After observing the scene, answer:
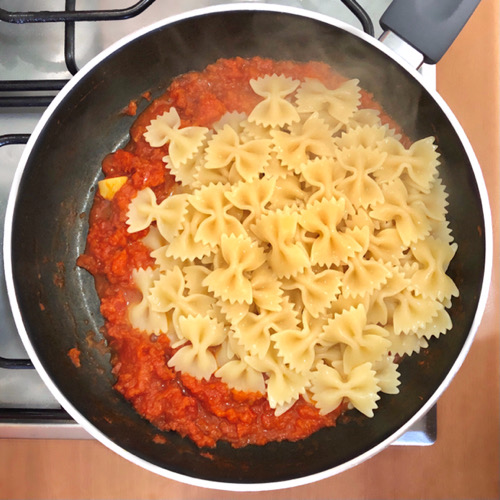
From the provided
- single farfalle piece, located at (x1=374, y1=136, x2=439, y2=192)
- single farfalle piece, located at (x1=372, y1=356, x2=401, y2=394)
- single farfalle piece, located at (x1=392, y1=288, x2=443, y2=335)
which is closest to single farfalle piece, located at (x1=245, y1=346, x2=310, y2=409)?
single farfalle piece, located at (x1=372, y1=356, x2=401, y2=394)

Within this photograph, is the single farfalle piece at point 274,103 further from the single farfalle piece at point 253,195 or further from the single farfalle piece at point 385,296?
the single farfalle piece at point 385,296

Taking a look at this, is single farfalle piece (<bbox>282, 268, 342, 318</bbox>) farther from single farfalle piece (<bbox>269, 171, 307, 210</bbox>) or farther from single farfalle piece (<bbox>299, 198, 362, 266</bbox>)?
single farfalle piece (<bbox>269, 171, 307, 210</bbox>)

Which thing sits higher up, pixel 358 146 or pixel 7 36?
pixel 358 146

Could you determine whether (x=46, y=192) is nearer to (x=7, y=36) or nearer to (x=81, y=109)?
(x=81, y=109)

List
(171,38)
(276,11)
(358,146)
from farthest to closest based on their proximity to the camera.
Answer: (358,146) → (171,38) → (276,11)

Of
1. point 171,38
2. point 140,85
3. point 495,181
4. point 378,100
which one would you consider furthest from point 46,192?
point 495,181

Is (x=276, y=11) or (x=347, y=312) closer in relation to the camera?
(x=276, y=11)

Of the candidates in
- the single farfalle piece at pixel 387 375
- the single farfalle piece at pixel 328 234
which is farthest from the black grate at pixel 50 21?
the single farfalle piece at pixel 387 375

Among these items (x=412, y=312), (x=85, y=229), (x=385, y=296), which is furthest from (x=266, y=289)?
(x=85, y=229)
